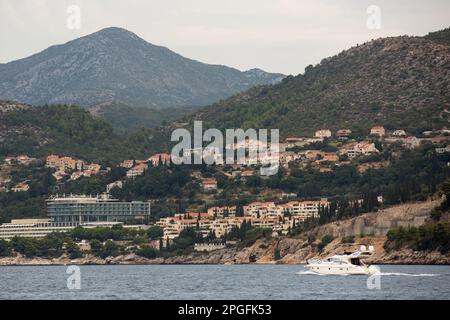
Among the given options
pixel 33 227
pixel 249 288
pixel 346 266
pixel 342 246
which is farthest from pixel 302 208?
pixel 249 288

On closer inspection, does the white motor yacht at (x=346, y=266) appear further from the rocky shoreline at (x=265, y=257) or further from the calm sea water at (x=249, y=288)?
the rocky shoreline at (x=265, y=257)

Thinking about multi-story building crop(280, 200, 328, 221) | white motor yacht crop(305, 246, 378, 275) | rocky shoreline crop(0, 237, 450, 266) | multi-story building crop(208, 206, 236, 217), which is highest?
white motor yacht crop(305, 246, 378, 275)

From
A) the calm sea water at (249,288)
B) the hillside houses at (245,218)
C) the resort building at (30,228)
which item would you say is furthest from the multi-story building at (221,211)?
the calm sea water at (249,288)

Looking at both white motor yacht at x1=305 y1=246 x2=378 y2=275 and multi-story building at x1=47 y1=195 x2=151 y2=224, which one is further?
multi-story building at x1=47 y1=195 x2=151 y2=224

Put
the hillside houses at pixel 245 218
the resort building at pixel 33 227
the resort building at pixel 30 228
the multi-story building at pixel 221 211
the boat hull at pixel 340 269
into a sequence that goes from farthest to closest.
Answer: the resort building at pixel 33 227, the resort building at pixel 30 228, the multi-story building at pixel 221 211, the hillside houses at pixel 245 218, the boat hull at pixel 340 269

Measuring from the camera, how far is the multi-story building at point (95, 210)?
193 m

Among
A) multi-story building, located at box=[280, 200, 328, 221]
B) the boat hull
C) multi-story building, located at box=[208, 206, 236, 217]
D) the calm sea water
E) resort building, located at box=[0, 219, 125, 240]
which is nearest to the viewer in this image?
the calm sea water

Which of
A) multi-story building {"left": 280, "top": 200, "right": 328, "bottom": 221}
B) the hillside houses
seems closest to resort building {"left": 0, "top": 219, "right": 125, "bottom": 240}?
the hillside houses

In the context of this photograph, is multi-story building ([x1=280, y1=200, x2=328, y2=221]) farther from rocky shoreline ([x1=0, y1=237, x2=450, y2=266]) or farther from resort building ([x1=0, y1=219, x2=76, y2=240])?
resort building ([x1=0, y1=219, x2=76, y2=240])

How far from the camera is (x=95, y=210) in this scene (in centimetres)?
19788

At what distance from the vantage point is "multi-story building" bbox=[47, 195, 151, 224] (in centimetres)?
19325
